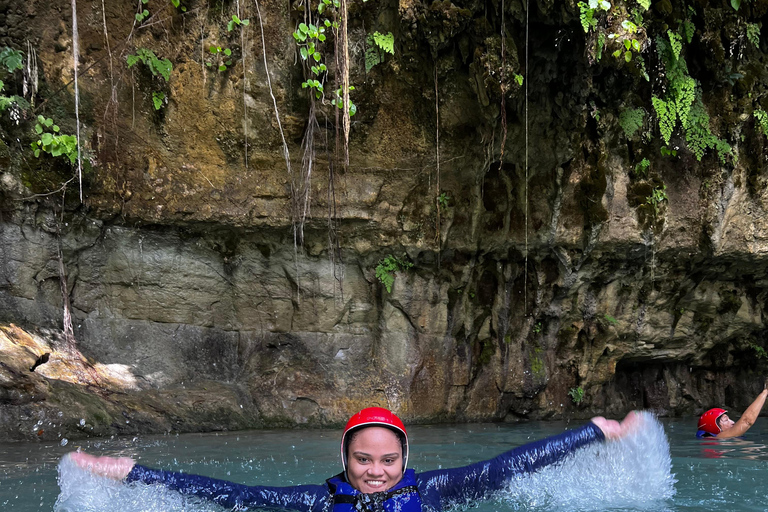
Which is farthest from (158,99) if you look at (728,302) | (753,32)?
(728,302)

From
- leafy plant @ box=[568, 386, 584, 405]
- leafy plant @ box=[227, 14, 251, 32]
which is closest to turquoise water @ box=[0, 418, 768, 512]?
leafy plant @ box=[568, 386, 584, 405]

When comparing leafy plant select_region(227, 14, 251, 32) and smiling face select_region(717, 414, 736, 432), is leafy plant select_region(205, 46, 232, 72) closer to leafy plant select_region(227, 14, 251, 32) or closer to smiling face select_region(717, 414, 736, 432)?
leafy plant select_region(227, 14, 251, 32)

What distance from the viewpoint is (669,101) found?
30.3 feet

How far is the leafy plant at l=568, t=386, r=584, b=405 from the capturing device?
1098cm

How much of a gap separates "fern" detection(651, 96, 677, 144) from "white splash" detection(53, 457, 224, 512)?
8.16m

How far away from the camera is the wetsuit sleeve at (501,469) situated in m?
3.45

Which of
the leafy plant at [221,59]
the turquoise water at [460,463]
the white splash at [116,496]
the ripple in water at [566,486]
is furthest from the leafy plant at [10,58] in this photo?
the white splash at [116,496]

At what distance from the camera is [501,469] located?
3.45 meters

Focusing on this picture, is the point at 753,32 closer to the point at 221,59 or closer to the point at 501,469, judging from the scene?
the point at 221,59

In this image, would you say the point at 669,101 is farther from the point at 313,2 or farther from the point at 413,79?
the point at 313,2

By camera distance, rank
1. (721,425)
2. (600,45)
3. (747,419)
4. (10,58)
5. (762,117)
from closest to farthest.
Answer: (747,419) → (600,45) → (721,425) → (10,58) → (762,117)

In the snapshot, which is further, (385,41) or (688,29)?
(688,29)

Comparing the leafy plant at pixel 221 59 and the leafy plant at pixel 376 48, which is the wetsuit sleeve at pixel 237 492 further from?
the leafy plant at pixel 221 59

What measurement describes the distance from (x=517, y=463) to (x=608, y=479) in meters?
0.68
